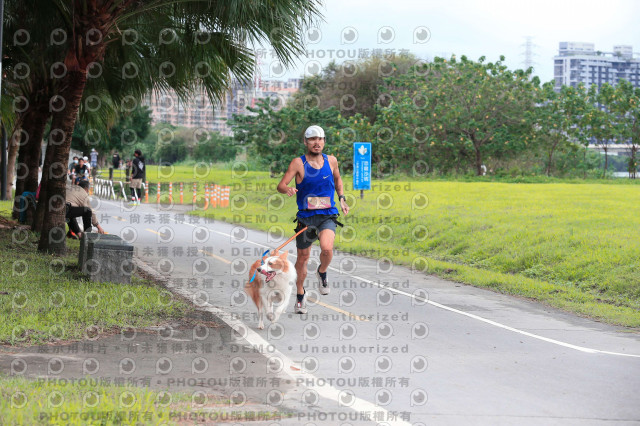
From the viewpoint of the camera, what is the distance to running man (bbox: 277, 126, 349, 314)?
9.70 m

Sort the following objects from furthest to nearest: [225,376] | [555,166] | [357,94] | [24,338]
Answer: [357,94] → [555,166] → [24,338] → [225,376]

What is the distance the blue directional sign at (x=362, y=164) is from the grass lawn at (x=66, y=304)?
44.6ft

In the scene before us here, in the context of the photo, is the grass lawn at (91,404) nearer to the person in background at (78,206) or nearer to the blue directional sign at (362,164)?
the person in background at (78,206)

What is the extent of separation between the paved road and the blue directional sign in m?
11.1

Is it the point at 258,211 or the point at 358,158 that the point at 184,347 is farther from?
the point at 258,211

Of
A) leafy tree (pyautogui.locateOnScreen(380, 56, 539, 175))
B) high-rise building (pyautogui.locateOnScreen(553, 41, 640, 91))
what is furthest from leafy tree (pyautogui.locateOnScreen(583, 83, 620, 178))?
high-rise building (pyautogui.locateOnScreen(553, 41, 640, 91))

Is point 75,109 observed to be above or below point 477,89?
below

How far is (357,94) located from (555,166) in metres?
16.1

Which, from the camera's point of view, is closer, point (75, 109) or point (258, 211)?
point (75, 109)

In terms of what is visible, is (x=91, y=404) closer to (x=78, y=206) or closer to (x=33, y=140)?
(x=78, y=206)

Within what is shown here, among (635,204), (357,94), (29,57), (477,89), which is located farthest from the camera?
(357,94)

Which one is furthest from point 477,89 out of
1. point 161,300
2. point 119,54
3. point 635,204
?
point 161,300

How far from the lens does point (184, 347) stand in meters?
8.25

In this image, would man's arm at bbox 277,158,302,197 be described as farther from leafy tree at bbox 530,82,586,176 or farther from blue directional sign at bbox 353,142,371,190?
leafy tree at bbox 530,82,586,176
